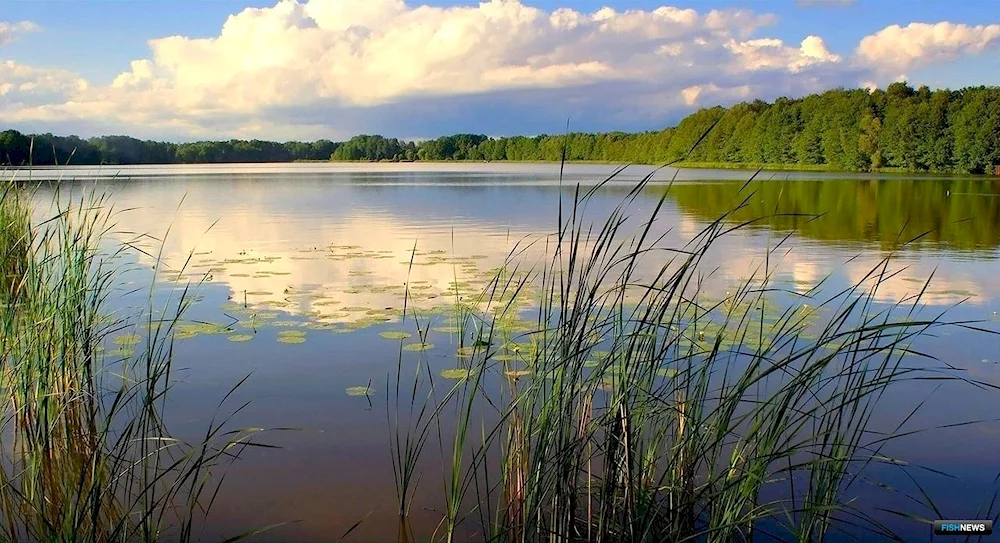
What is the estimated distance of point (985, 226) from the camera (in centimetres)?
1523

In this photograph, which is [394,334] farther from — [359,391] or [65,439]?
[65,439]

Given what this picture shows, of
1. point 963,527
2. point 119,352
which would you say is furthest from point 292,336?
point 963,527

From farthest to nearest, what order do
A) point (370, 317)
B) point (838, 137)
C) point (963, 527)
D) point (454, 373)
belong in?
point (838, 137) < point (370, 317) < point (454, 373) < point (963, 527)

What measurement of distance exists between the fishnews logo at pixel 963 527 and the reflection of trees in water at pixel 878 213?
19.0 feet

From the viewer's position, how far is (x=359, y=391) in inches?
194

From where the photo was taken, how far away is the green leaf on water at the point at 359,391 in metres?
4.89

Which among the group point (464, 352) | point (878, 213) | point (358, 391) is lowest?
point (358, 391)

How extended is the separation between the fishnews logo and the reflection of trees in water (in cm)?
579

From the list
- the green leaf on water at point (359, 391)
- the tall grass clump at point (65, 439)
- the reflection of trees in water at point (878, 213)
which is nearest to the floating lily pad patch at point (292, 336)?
the green leaf on water at point (359, 391)

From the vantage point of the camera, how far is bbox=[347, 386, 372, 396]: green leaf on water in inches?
193

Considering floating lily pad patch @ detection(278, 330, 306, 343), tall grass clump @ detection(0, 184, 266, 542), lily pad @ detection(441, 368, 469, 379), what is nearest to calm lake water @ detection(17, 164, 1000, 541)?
floating lily pad patch @ detection(278, 330, 306, 343)

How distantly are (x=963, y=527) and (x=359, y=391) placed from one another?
3.41 metres

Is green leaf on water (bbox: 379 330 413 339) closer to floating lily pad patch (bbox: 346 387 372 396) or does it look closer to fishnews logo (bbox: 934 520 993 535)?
floating lily pad patch (bbox: 346 387 372 396)

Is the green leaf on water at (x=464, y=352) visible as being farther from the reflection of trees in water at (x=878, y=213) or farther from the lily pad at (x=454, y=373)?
the reflection of trees in water at (x=878, y=213)
